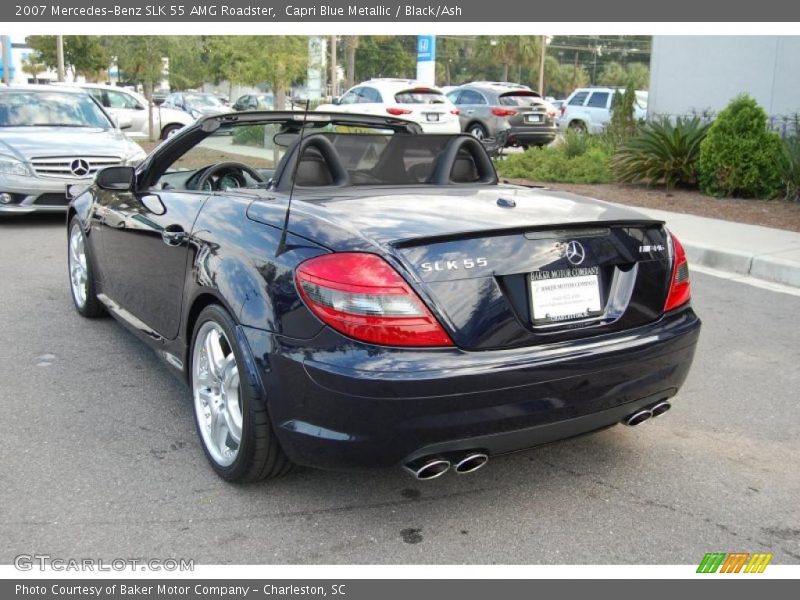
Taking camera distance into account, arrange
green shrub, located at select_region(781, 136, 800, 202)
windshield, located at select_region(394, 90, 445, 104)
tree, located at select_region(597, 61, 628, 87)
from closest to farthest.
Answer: green shrub, located at select_region(781, 136, 800, 202) → windshield, located at select_region(394, 90, 445, 104) → tree, located at select_region(597, 61, 628, 87)

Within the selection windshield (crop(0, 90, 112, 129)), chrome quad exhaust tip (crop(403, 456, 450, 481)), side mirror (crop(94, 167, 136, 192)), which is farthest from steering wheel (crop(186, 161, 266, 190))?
windshield (crop(0, 90, 112, 129))

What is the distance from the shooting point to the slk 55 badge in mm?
2855

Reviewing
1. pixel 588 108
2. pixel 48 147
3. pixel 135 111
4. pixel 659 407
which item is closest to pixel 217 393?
pixel 659 407

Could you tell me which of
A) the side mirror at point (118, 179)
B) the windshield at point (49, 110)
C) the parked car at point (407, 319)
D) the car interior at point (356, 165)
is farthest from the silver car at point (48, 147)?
the parked car at point (407, 319)

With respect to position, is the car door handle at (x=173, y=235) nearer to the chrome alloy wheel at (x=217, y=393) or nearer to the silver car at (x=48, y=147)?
the chrome alloy wheel at (x=217, y=393)

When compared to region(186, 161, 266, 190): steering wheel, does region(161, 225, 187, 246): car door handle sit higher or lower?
lower

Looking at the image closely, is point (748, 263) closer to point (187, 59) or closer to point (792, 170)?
point (792, 170)

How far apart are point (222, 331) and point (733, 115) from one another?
10.5 m

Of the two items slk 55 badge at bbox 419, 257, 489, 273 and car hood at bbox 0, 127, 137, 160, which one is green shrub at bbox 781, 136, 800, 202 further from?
slk 55 badge at bbox 419, 257, 489, 273

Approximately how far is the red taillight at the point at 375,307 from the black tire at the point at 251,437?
47cm

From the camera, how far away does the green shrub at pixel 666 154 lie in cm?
1264

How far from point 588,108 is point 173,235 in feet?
73.6

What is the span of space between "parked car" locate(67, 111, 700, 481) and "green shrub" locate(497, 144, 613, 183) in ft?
34.1

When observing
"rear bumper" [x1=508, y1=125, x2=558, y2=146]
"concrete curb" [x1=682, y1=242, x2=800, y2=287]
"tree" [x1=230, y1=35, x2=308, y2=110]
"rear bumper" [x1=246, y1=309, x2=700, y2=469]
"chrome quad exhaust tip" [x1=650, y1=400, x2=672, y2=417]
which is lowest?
"concrete curb" [x1=682, y1=242, x2=800, y2=287]
